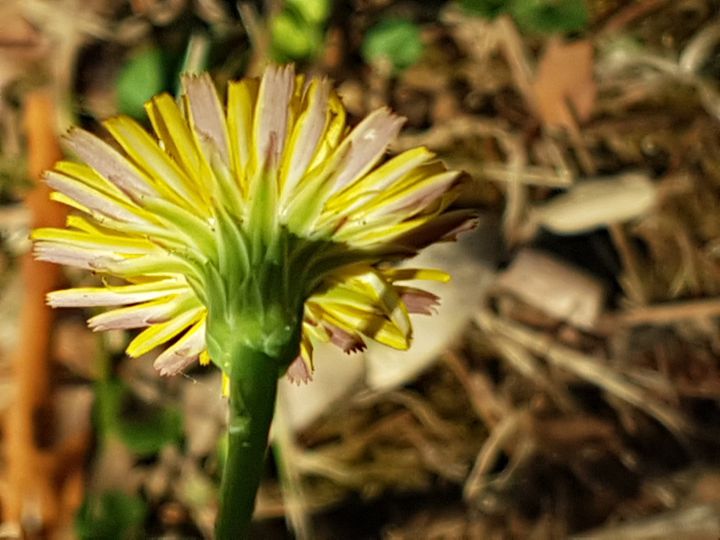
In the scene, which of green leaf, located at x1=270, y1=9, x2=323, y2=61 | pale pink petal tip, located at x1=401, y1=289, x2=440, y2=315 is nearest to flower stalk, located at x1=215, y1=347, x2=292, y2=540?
pale pink petal tip, located at x1=401, y1=289, x2=440, y2=315

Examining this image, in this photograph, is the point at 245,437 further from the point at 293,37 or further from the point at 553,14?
the point at 553,14

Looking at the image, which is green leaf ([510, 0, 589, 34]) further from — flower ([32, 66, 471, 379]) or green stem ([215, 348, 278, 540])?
green stem ([215, 348, 278, 540])

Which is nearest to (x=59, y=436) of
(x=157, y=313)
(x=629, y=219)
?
(x=157, y=313)

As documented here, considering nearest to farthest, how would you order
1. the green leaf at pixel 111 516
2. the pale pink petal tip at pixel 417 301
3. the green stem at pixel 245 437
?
the green stem at pixel 245 437 < the pale pink petal tip at pixel 417 301 < the green leaf at pixel 111 516

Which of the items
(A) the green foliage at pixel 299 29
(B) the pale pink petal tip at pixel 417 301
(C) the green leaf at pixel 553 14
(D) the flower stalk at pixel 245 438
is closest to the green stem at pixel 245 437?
(D) the flower stalk at pixel 245 438

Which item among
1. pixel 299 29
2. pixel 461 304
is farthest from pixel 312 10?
pixel 461 304

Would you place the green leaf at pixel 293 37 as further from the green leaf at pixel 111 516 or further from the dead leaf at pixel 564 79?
the green leaf at pixel 111 516
